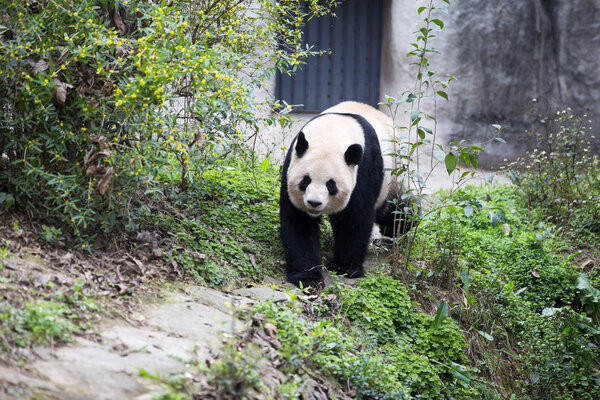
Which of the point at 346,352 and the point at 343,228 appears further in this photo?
the point at 343,228

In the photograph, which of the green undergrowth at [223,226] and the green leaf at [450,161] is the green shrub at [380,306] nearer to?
the green undergrowth at [223,226]

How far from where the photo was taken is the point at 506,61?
37.2ft

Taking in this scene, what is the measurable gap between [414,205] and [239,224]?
166cm

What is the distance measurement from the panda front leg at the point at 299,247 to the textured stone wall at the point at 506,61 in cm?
589

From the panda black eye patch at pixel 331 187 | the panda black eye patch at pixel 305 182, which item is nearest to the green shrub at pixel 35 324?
the panda black eye patch at pixel 305 182

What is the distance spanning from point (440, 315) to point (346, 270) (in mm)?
1109

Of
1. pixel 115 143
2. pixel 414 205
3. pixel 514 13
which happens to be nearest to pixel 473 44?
pixel 514 13

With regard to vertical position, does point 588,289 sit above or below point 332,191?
below

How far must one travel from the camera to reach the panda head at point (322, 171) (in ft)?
18.9

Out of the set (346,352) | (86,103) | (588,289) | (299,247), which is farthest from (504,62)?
(86,103)

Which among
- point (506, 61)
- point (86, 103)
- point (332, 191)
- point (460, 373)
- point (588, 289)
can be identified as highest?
point (506, 61)

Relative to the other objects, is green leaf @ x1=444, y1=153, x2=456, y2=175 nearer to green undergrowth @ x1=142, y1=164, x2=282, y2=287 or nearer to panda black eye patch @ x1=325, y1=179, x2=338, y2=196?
panda black eye patch @ x1=325, y1=179, x2=338, y2=196

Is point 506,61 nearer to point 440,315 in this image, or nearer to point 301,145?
point 301,145

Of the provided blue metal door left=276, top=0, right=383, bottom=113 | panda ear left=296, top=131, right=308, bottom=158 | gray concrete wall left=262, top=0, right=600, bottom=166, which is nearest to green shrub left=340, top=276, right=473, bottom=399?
panda ear left=296, top=131, right=308, bottom=158
